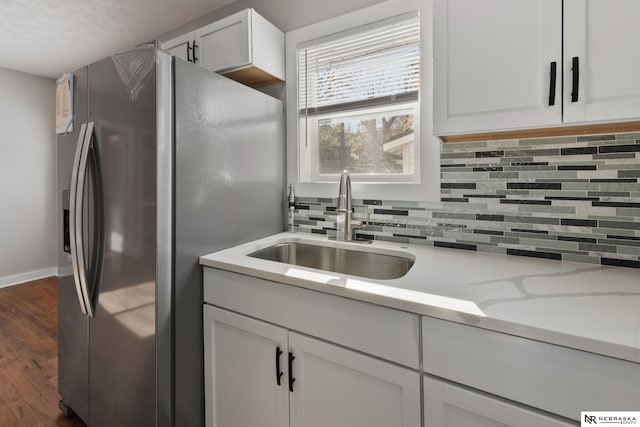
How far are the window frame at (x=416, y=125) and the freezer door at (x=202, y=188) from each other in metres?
0.32

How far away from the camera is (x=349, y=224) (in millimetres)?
1701

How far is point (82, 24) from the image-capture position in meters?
2.58

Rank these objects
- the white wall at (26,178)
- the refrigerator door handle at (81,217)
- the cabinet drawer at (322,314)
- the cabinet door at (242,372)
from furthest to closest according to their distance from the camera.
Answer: the white wall at (26,178)
the refrigerator door handle at (81,217)
the cabinet door at (242,372)
the cabinet drawer at (322,314)

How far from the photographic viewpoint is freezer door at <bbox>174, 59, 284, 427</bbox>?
1.27 metres

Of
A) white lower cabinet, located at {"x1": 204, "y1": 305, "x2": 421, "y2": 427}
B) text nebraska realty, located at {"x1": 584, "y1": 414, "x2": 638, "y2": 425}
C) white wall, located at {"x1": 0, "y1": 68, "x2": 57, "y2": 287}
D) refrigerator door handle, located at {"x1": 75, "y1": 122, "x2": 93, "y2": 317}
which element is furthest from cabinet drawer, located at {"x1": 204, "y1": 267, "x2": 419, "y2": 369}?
white wall, located at {"x1": 0, "y1": 68, "x2": 57, "y2": 287}

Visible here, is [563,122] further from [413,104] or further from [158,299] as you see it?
[158,299]

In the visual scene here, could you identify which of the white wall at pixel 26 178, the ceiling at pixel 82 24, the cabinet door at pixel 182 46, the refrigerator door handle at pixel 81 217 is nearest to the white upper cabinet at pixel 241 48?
the cabinet door at pixel 182 46

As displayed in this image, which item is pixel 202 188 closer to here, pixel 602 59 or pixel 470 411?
pixel 470 411

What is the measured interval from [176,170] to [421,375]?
44.1 inches

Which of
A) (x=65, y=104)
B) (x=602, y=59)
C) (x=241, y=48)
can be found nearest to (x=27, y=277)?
(x=65, y=104)

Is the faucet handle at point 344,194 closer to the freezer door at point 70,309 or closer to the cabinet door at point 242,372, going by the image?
the cabinet door at point 242,372

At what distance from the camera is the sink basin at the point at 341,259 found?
4.95 ft

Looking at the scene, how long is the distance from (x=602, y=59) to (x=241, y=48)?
1608mm

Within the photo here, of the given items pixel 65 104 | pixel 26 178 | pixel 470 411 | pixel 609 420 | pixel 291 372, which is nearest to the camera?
pixel 609 420
